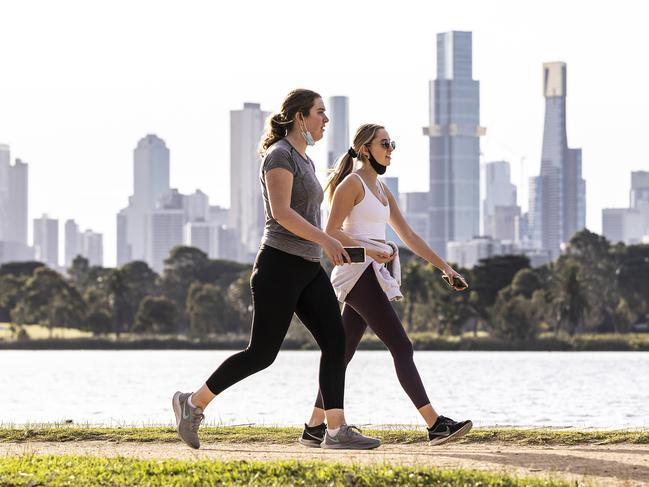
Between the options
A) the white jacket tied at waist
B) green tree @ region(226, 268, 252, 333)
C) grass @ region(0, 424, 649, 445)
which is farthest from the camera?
green tree @ region(226, 268, 252, 333)

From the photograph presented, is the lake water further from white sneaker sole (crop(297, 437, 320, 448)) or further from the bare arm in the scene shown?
the bare arm

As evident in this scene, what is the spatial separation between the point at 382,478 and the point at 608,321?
98.8 meters

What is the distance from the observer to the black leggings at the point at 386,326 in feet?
30.2

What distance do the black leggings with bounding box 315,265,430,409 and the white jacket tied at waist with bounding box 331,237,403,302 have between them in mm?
32

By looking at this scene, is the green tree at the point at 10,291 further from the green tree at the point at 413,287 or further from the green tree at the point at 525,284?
the green tree at the point at 525,284

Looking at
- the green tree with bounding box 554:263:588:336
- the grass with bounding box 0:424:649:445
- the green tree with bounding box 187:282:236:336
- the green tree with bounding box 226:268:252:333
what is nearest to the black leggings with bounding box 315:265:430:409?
the grass with bounding box 0:424:649:445

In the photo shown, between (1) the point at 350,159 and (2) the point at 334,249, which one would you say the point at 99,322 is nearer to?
(1) the point at 350,159

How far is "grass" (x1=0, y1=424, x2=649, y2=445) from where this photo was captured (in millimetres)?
9969

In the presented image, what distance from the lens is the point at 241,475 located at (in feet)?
24.7

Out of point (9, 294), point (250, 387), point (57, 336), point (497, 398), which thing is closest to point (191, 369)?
point (250, 387)

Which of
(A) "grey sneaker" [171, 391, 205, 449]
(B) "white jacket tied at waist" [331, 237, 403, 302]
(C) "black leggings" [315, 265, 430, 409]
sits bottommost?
(A) "grey sneaker" [171, 391, 205, 449]

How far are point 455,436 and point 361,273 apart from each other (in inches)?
47.8

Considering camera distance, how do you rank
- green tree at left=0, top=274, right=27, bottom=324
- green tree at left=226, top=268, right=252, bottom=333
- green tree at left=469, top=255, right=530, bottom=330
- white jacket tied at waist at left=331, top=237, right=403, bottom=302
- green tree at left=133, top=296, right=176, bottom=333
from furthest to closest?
green tree at left=0, top=274, right=27, bottom=324
green tree at left=133, top=296, right=176, bottom=333
green tree at left=226, top=268, right=252, bottom=333
green tree at left=469, top=255, right=530, bottom=330
white jacket tied at waist at left=331, top=237, right=403, bottom=302

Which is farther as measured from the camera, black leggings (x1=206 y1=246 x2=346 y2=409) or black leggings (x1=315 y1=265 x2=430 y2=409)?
black leggings (x1=315 y1=265 x2=430 y2=409)
